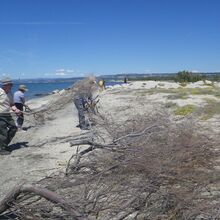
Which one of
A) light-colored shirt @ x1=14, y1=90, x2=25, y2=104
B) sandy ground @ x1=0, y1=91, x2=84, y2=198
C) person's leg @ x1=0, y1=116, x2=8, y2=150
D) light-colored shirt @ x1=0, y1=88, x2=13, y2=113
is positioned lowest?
sandy ground @ x1=0, y1=91, x2=84, y2=198

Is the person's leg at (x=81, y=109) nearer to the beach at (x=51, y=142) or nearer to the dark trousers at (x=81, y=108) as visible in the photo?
the dark trousers at (x=81, y=108)

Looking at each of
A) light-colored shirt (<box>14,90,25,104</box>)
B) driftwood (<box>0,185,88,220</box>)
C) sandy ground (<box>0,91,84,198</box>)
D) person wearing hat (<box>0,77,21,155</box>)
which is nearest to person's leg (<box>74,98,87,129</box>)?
sandy ground (<box>0,91,84,198</box>)

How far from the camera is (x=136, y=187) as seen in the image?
522cm

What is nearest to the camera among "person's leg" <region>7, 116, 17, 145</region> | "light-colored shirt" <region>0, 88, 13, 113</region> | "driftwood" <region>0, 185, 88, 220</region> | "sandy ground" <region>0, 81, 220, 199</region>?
"driftwood" <region>0, 185, 88, 220</region>

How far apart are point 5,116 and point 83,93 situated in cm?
335

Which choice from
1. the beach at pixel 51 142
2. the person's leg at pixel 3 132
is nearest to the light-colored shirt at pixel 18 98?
the beach at pixel 51 142

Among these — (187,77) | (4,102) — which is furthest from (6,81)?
(187,77)

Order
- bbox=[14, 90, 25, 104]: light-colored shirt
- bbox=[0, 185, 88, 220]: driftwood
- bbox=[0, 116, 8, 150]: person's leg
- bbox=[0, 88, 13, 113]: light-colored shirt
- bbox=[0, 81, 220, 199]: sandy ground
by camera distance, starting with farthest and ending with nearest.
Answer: bbox=[14, 90, 25, 104]: light-colored shirt → bbox=[0, 116, 8, 150]: person's leg → bbox=[0, 88, 13, 113]: light-colored shirt → bbox=[0, 81, 220, 199]: sandy ground → bbox=[0, 185, 88, 220]: driftwood

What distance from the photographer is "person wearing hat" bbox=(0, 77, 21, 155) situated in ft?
34.4

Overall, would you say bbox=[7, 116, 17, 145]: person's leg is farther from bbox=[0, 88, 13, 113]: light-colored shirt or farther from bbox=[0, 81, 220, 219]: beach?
bbox=[0, 81, 220, 219]: beach

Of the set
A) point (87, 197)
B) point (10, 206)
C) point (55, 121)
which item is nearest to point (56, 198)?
point (87, 197)

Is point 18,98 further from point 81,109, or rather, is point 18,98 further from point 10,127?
point 10,127

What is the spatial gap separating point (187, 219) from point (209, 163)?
43.8 inches

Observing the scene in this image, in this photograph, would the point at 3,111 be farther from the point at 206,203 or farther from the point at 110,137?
the point at 206,203
